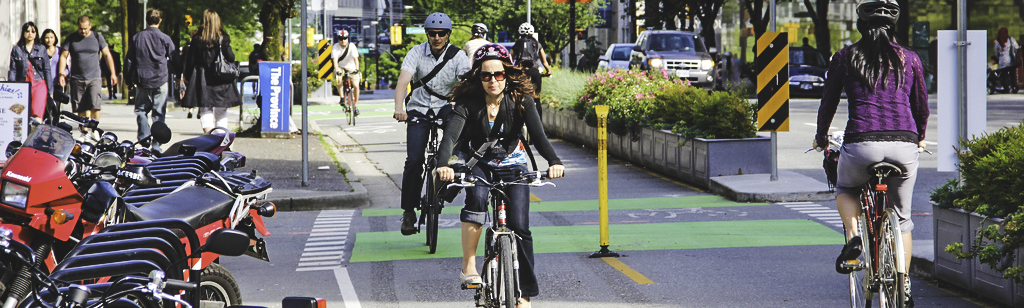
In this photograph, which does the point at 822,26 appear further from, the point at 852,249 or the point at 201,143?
the point at 852,249

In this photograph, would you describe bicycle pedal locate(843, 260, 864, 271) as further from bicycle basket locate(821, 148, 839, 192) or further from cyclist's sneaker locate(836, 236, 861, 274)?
bicycle basket locate(821, 148, 839, 192)

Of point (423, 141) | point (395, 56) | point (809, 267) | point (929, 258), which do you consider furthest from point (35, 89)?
point (395, 56)

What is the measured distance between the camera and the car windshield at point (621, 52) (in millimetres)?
35250

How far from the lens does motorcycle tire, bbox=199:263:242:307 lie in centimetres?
509

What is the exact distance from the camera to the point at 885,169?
17.5ft

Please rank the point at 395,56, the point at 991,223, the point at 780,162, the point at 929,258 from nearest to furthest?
the point at 991,223
the point at 929,258
the point at 780,162
the point at 395,56

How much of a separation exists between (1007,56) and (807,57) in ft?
19.3

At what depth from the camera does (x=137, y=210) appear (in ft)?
16.2

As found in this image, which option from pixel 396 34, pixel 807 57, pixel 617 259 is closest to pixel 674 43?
pixel 807 57

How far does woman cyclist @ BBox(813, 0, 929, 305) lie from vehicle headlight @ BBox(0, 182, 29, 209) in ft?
11.8

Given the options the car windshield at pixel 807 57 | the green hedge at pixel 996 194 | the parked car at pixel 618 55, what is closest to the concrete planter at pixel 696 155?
the green hedge at pixel 996 194

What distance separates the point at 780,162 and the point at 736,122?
2355 millimetres

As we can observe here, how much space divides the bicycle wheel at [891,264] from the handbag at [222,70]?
9350 millimetres

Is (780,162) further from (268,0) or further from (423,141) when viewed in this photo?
(268,0)
